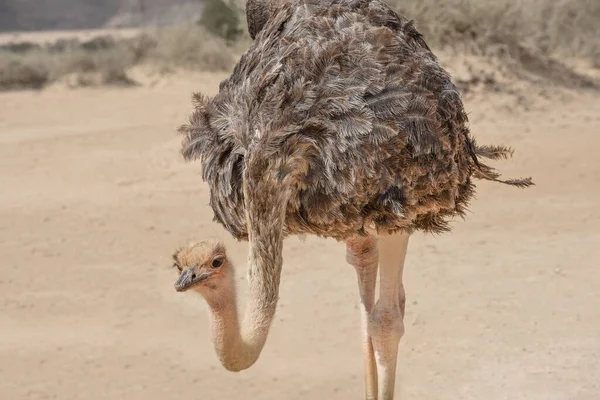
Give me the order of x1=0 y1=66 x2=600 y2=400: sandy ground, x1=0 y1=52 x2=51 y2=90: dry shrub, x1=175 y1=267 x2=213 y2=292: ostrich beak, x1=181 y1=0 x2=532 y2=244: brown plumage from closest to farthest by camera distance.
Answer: x1=175 y1=267 x2=213 y2=292: ostrich beak < x1=181 y1=0 x2=532 y2=244: brown plumage < x1=0 y1=66 x2=600 y2=400: sandy ground < x1=0 y1=52 x2=51 y2=90: dry shrub

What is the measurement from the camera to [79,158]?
8609mm

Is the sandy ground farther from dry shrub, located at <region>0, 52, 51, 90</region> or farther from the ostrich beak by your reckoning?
dry shrub, located at <region>0, 52, 51, 90</region>

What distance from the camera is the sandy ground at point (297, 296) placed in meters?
4.22

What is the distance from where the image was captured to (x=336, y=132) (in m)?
2.86

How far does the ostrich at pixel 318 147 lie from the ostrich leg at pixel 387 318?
0.15 metres

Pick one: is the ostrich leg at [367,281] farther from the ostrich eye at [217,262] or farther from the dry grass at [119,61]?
the dry grass at [119,61]

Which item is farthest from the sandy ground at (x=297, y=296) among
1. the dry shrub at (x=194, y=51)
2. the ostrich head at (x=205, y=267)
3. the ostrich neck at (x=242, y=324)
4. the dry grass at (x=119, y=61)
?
the dry grass at (x=119, y=61)

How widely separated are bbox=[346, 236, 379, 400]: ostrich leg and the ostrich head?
1154 mm

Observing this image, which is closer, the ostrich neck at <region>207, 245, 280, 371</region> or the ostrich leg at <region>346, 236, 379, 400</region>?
the ostrich neck at <region>207, 245, 280, 371</region>

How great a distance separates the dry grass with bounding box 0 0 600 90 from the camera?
32.0 feet

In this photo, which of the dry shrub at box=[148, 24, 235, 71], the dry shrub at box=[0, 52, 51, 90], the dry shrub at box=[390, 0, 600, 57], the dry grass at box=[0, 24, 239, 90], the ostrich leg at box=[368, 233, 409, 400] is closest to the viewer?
the ostrich leg at box=[368, 233, 409, 400]

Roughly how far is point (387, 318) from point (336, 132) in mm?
1046

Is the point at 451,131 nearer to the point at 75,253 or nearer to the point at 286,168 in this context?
the point at 286,168

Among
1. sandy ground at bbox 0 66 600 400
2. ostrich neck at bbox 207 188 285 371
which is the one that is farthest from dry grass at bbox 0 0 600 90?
ostrich neck at bbox 207 188 285 371
